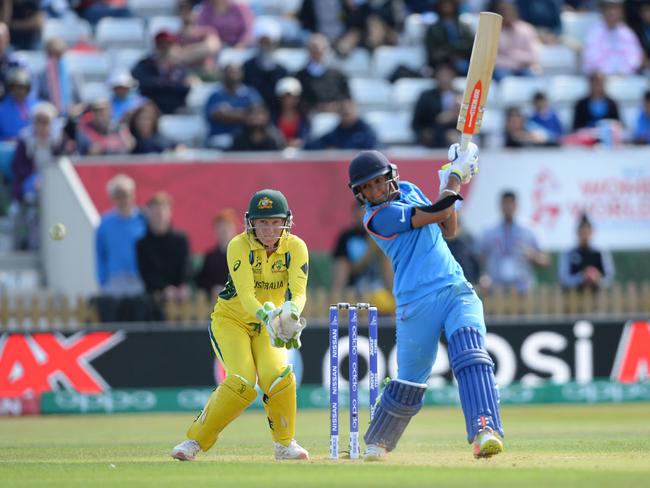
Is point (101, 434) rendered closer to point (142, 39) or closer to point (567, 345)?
point (567, 345)

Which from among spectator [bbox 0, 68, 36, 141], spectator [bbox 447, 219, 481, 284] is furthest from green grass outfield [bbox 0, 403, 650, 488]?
spectator [bbox 0, 68, 36, 141]

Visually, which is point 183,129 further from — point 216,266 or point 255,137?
point 216,266

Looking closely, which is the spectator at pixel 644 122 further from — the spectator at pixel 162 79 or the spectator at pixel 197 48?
the spectator at pixel 162 79

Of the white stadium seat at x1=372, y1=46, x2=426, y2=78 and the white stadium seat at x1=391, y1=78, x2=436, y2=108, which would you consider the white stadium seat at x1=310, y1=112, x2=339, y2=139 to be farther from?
the white stadium seat at x1=372, y1=46, x2=426, y2=78

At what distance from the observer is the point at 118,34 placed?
1745 cm

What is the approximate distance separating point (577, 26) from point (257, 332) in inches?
468

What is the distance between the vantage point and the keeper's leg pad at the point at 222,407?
852 centimetres

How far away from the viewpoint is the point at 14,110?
15633 millimetres

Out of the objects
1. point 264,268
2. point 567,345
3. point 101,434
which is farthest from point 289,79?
point 264,268

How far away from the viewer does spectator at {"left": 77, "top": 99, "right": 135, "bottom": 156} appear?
50.5 feet

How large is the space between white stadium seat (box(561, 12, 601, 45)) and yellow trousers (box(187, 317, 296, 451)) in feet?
38.5

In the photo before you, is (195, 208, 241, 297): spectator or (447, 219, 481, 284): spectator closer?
(195, 208, 241, 297): spectator

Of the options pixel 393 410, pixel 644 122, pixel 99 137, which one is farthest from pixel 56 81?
pixel 393 410

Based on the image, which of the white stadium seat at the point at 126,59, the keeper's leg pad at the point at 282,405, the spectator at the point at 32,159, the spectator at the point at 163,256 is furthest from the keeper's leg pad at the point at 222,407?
the white stadium seat at the point at 126,59
